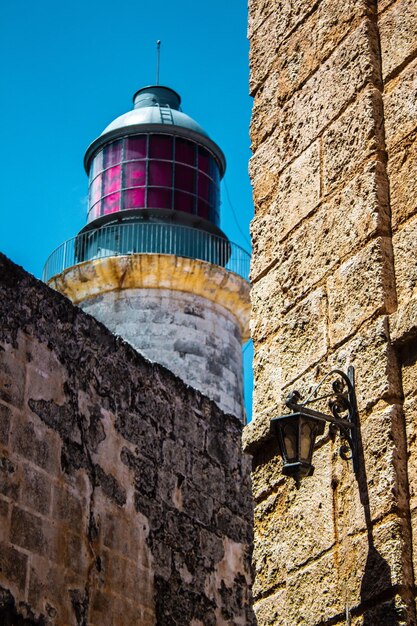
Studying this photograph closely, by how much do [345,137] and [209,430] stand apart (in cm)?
345

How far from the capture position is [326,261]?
4.55 metres

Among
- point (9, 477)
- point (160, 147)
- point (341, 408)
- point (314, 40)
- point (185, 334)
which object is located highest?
point (160, 147)

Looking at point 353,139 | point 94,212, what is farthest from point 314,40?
point 94,212

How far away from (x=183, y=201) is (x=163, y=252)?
3.88 ft

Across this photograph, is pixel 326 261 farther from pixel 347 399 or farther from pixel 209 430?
pixel 209 430

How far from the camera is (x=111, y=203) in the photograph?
A: 18688mm

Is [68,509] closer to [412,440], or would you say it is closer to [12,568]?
[12,568]

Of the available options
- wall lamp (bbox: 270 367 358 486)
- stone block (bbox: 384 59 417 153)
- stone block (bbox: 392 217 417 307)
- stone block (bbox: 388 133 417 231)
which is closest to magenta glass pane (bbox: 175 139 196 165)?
stone block (bbox: 384 59 417 153)

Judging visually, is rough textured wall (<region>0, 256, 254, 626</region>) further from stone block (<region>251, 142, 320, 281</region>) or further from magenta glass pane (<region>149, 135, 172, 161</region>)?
magenta glass pane (<region>149, 135, 172, 161</region>)

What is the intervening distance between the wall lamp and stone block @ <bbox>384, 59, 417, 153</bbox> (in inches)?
32.9

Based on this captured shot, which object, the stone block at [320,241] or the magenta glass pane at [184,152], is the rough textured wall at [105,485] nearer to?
the stone block at [320,241]

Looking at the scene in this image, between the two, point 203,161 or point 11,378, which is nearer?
point 11,378

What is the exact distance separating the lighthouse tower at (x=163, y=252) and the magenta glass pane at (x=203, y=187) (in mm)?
14

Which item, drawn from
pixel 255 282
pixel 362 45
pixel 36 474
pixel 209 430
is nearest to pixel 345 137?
pixel 362 45
